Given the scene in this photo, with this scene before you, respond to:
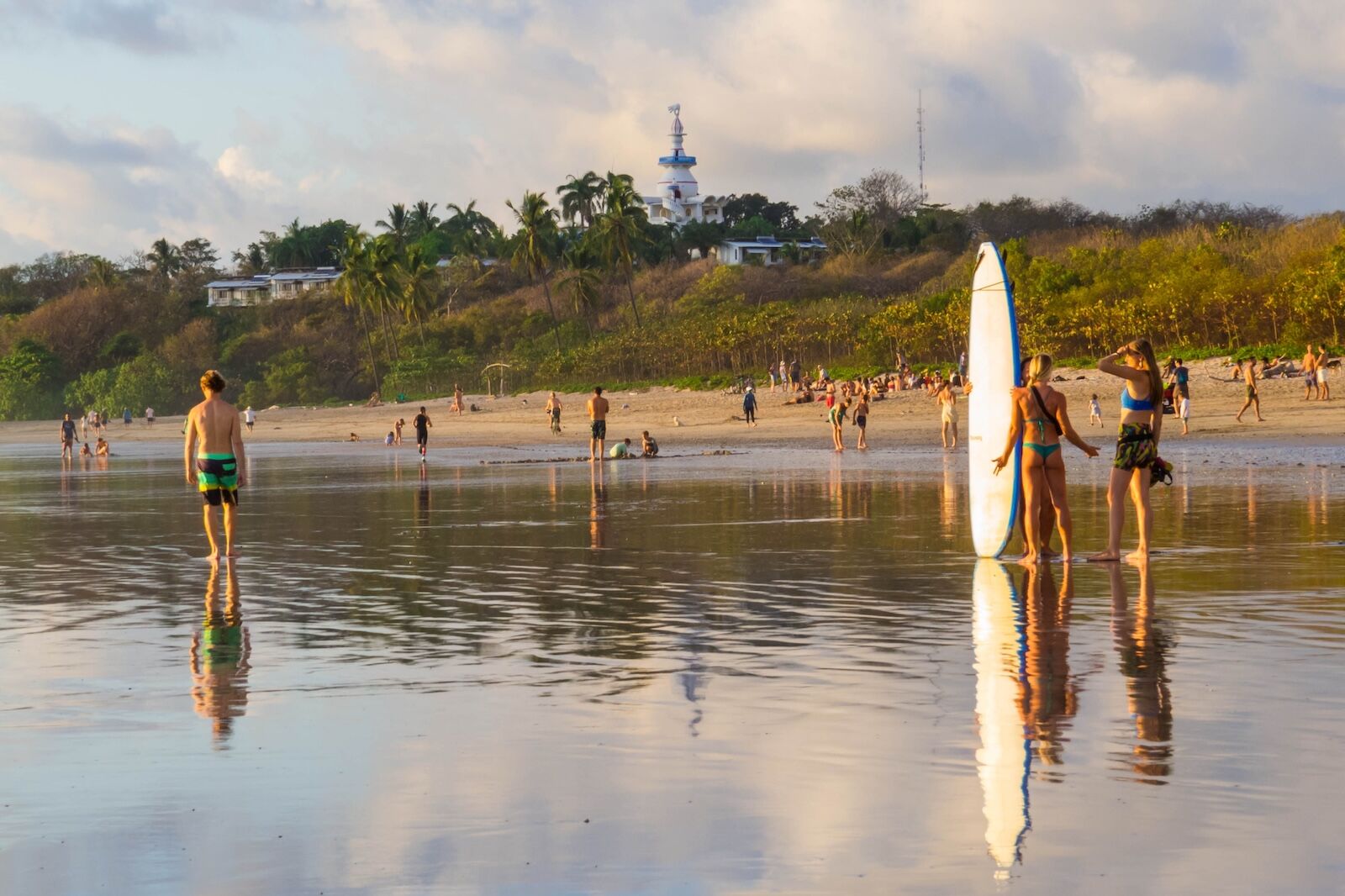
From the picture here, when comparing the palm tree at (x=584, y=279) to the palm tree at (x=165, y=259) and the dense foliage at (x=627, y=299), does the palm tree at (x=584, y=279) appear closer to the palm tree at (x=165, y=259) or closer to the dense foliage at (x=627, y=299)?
the dense foliage at (x=627, y=299)

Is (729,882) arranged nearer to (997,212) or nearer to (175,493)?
(175,493)

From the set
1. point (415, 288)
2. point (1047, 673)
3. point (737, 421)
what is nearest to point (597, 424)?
point (737, 421)

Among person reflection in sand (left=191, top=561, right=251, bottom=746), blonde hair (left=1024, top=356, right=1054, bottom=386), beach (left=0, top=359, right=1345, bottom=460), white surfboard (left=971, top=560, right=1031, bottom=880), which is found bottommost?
white surfboard (left=971, top=560, right=1031, bottom=880)

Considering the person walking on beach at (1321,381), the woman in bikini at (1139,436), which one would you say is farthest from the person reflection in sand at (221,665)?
the person walking on beach at (1321,381)

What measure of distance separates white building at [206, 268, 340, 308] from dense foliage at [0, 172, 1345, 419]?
82.6 inches

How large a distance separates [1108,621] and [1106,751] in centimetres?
322

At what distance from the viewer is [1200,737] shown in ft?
19.3

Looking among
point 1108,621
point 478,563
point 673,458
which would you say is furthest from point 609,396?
point 1108,621

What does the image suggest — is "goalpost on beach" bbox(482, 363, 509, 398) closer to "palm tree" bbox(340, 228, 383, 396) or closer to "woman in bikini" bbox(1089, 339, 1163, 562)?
"palm tree" bbox(340, 228, 383, 396)

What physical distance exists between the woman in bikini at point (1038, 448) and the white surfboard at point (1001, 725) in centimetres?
144

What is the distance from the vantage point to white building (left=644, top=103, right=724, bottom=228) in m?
160

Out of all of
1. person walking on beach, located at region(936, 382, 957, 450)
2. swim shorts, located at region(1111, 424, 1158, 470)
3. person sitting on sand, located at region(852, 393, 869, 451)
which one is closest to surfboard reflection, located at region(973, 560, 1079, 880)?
swim shorts, located at region(1111, 424, 1158, 470)

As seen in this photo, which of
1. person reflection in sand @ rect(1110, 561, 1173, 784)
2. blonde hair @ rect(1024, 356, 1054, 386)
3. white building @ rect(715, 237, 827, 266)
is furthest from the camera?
white building @ rect(715, 237, 827, 266)

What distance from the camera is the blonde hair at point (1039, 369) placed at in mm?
11508
